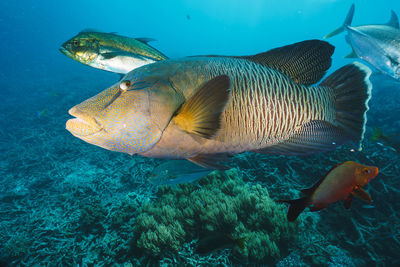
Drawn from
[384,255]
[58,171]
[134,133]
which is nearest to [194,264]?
[134,133]

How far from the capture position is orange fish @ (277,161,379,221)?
1.28 metres

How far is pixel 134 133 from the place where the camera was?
0.97m

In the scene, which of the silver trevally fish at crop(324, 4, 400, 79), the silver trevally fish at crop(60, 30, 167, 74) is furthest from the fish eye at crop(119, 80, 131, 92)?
the silver trevally fish at crop(324, 4, 400, 79)

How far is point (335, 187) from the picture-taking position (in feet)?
4.36

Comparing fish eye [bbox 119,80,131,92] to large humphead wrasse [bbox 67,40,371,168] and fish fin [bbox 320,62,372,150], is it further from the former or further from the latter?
fish fin [bbox 320,62,372,150]

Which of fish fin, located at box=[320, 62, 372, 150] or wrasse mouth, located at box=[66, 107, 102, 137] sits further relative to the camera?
fish fin, located at box=[320, 62, 372, 150]

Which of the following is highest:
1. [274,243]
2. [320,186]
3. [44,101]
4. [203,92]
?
[203,92]

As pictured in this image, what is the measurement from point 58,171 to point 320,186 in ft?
25.4

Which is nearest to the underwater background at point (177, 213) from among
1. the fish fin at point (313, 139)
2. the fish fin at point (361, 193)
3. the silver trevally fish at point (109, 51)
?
the fish fin at point (361, 193)

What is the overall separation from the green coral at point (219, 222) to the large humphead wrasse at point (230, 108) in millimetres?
1990

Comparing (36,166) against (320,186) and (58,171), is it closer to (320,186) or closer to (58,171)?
(58,171)

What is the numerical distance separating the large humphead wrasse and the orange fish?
0.27 m

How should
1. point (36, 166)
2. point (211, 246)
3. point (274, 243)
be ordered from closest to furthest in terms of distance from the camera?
point (211, 246) → point (274, 243) → point (36, 166)

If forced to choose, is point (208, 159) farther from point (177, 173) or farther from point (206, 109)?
point (177, 173)
